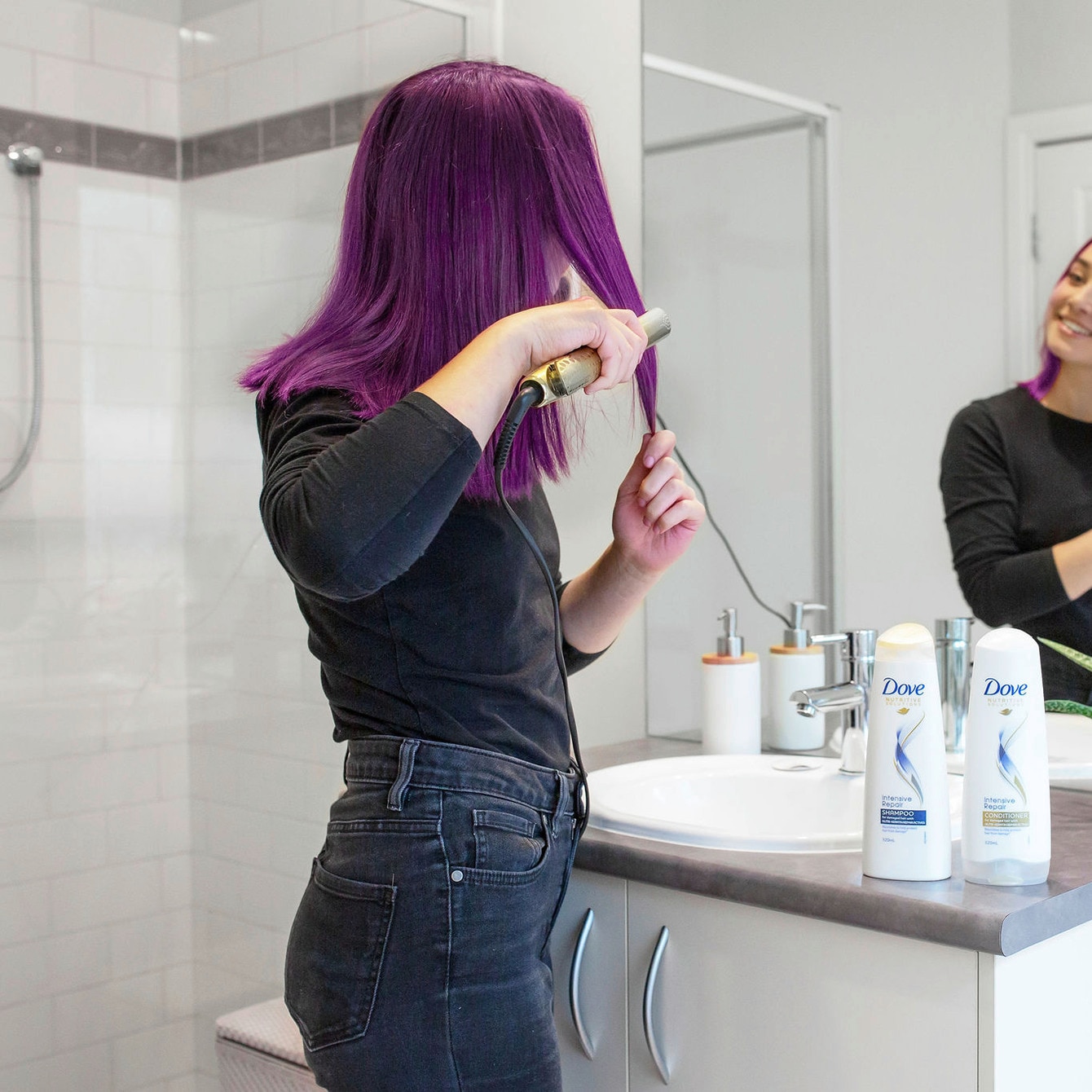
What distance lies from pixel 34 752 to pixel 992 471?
1.28 metres

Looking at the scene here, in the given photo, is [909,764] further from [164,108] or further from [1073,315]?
[164,108]

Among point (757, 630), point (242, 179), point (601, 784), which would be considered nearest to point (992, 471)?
point (757, 630)

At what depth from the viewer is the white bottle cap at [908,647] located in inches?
39.4

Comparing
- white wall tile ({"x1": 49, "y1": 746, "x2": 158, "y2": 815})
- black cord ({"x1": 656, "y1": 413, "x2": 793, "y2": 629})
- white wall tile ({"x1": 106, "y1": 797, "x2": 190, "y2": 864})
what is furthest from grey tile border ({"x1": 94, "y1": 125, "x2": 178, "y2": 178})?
white wall tile ({"x1": 106, "y1": 797, "x2": 190, "y2": 864})

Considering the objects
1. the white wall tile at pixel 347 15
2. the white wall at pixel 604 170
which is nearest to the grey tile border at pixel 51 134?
the white wall tile at pixel 347 15

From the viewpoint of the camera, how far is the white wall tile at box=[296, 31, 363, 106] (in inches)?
72.2

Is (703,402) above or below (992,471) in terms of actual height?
above

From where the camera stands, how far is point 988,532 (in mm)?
1421

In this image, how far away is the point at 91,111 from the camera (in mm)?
1747

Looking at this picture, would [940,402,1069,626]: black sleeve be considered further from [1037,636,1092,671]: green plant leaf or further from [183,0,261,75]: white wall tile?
[183,0,261,75]: white wall tile

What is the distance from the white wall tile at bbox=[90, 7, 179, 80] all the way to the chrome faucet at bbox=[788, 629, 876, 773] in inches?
48.9

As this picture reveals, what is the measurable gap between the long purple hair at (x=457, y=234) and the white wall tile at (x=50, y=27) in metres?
0.93

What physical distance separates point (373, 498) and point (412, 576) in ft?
0.50

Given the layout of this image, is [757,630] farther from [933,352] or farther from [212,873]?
[212,873]
